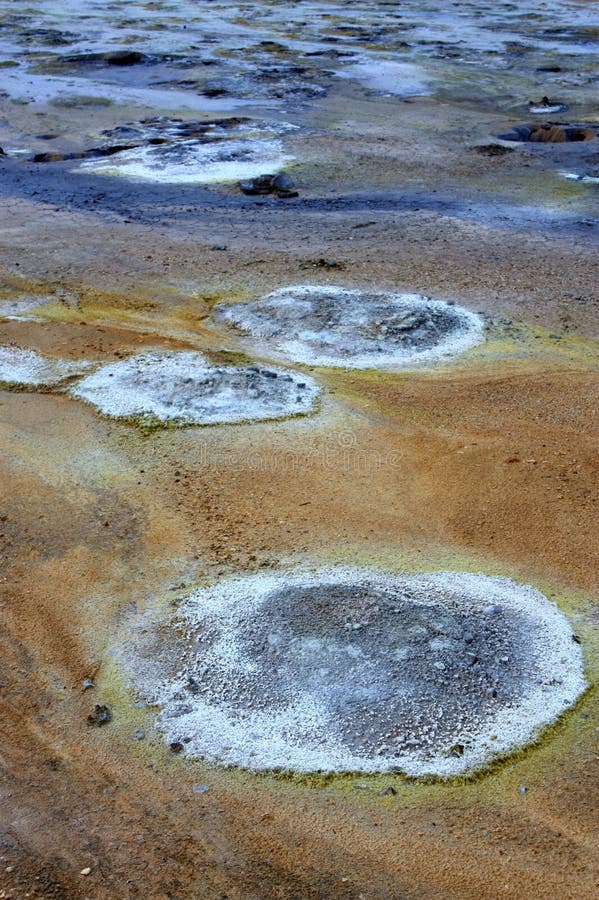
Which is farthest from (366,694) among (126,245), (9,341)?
(126,245)

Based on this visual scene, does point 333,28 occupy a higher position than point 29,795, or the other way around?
point 333,28

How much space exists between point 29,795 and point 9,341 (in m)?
5.94

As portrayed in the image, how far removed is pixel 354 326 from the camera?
32.4 ft

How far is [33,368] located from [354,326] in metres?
3.28

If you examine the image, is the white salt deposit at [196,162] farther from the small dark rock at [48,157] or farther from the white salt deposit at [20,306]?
the white salt deposit at [20,306]

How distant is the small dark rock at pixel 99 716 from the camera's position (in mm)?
5109

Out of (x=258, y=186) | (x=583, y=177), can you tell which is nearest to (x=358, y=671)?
(x=258, y=186)

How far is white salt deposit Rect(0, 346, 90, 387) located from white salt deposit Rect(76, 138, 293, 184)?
6848mm

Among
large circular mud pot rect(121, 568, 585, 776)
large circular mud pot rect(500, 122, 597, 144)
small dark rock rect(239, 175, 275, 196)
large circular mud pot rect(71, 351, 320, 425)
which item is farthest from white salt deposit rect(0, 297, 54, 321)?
large circular mud pot rect(500, 122, 597, 144)

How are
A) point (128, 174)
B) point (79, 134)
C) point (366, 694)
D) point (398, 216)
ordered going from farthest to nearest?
point (79, 134), point (128, 174), point (398, 216), point (366, 694)

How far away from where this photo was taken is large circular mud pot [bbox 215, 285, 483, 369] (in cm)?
942

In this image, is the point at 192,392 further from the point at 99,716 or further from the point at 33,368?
the point at 99,716

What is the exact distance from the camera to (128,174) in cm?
1569

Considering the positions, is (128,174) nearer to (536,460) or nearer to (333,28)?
(536,460)
